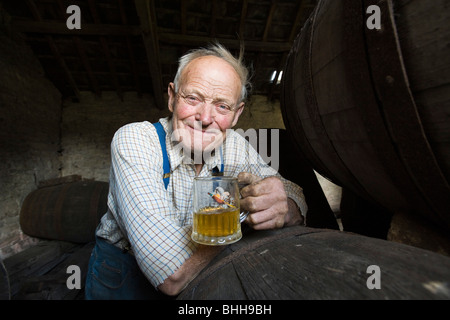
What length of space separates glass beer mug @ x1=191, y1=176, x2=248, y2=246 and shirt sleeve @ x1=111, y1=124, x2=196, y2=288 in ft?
0.41

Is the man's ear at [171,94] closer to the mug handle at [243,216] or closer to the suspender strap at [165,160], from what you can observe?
the suspender strap at [165,160]

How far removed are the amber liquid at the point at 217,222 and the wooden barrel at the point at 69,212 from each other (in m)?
2.78

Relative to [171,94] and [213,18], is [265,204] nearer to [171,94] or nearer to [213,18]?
[171,94]

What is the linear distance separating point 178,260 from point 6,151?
5.21m

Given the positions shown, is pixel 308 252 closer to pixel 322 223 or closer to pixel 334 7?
pixel 334 7

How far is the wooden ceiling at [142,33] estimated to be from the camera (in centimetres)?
438

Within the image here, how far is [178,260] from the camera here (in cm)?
87

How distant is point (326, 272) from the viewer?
1.55 ft

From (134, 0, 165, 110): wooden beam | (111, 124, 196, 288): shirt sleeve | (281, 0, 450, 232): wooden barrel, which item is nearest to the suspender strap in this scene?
(111, 124, 196, 288): shirt sleeve

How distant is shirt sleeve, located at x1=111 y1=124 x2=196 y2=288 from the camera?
34.7 inches

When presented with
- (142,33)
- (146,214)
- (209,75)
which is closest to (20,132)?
(142,33)

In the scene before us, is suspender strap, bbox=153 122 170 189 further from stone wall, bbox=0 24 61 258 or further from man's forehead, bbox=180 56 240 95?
stone wall, bbox=0 24 61 258

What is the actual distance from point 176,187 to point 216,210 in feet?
1.85

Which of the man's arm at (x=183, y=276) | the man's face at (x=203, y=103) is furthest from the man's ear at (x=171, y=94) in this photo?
the man's arm at (x=183, y=276)
